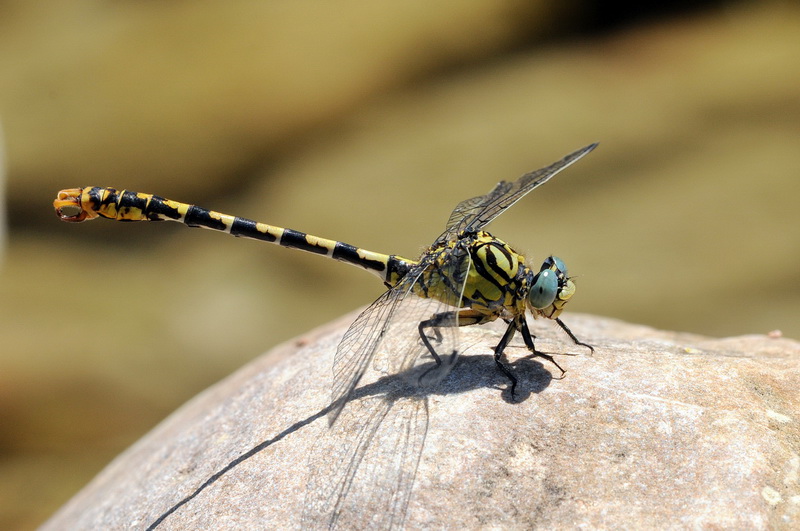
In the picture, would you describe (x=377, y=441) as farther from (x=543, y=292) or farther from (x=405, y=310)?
(x=543, y=292)

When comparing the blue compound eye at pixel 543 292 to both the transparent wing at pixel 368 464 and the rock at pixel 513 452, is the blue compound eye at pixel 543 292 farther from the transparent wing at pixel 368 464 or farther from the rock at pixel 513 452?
the transparent wing at pixel 368 464

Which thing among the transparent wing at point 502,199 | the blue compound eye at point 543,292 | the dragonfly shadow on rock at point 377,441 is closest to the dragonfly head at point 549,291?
the blue compound eye at point 543,292

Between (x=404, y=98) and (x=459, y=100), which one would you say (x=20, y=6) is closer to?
(x=404, y=98)

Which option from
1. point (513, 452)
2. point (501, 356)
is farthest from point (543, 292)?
point (513, 452)

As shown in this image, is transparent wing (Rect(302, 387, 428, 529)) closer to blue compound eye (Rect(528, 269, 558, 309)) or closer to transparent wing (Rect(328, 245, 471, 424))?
transparent wing (Rect(328, 245, 471, 424))

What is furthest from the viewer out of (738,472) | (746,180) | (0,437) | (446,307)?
(746,180)

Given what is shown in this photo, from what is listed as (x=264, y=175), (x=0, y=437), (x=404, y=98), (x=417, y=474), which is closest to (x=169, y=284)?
(x=264, y=175)
